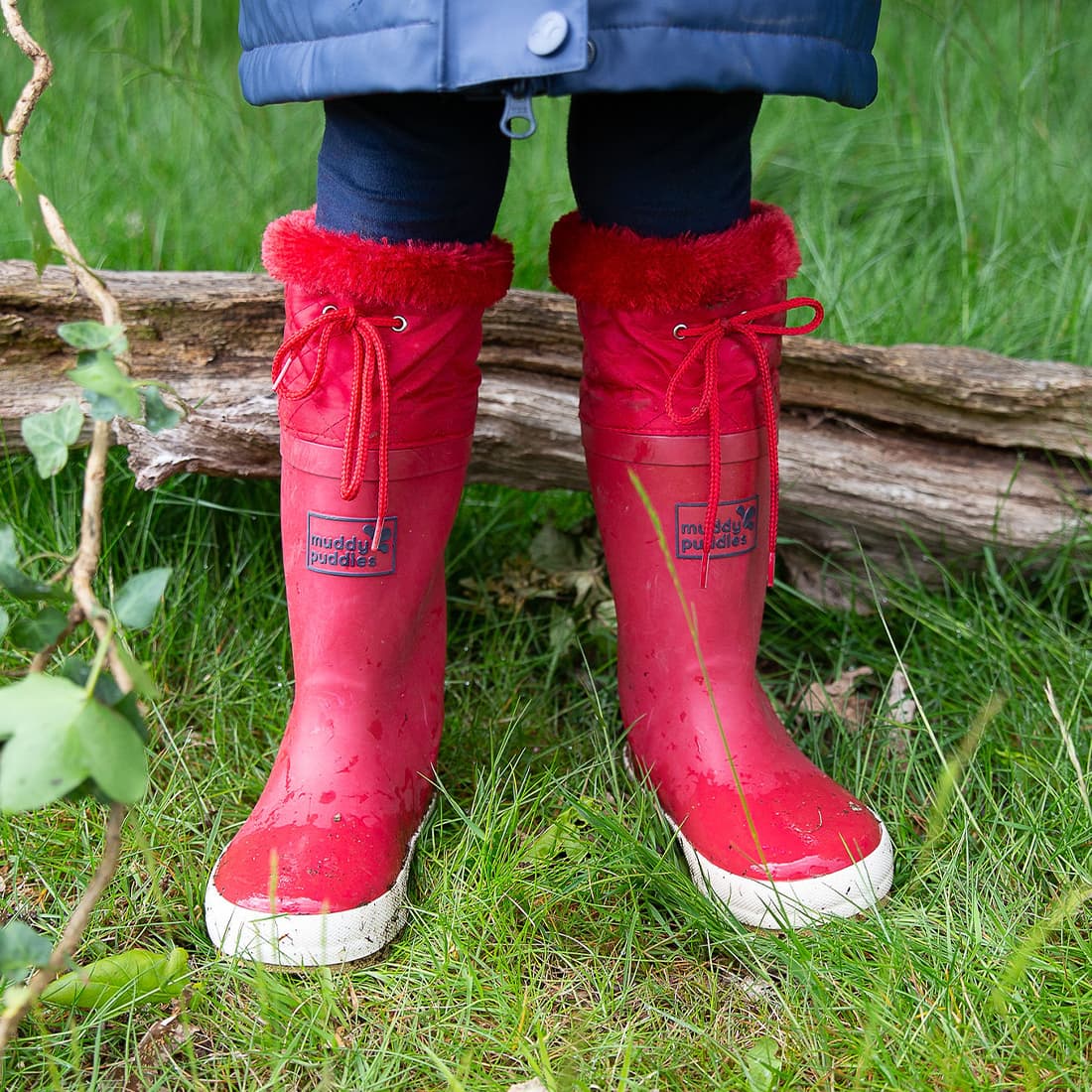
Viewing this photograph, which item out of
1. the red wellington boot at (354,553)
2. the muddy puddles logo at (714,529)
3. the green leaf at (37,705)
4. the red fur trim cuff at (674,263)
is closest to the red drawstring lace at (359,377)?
the red wellington boot at (354,553)

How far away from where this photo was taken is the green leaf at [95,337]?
2.41 feet

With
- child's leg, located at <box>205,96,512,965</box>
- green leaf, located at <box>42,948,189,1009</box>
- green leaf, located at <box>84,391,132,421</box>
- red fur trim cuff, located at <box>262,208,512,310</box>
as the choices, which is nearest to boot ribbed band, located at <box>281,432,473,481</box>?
child's leg, located at <box>205,96,512,965</box>

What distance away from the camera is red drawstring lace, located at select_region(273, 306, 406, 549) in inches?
41.4

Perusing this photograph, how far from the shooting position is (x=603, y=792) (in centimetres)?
124

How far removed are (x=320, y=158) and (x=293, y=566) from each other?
0.39 m

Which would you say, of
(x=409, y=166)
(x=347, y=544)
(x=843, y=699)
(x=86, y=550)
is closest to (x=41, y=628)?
(x=86, y=550)

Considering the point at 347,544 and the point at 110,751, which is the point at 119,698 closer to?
the point at 110,751

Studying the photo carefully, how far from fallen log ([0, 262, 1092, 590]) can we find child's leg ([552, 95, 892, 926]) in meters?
0.28

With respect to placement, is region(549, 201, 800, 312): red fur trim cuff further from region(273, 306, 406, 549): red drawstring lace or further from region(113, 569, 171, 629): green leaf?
region(113, 569, 171, 629): green leaf

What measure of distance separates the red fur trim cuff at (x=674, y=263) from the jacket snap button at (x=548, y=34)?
0.95ft

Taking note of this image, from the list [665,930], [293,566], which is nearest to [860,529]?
[665,930]

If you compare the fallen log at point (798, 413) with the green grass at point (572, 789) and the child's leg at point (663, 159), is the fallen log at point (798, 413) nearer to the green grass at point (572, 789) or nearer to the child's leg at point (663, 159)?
the green grass at point (572, 789)

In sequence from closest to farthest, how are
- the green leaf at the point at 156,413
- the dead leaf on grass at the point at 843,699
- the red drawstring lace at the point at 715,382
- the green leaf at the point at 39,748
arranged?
the green leaf at the point at 39,748, the green leaf at the point at 156,413, the red drawstring lace at the point at 715,382, the dead leaf on grass at the point at 843,699

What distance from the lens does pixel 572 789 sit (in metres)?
1.26
